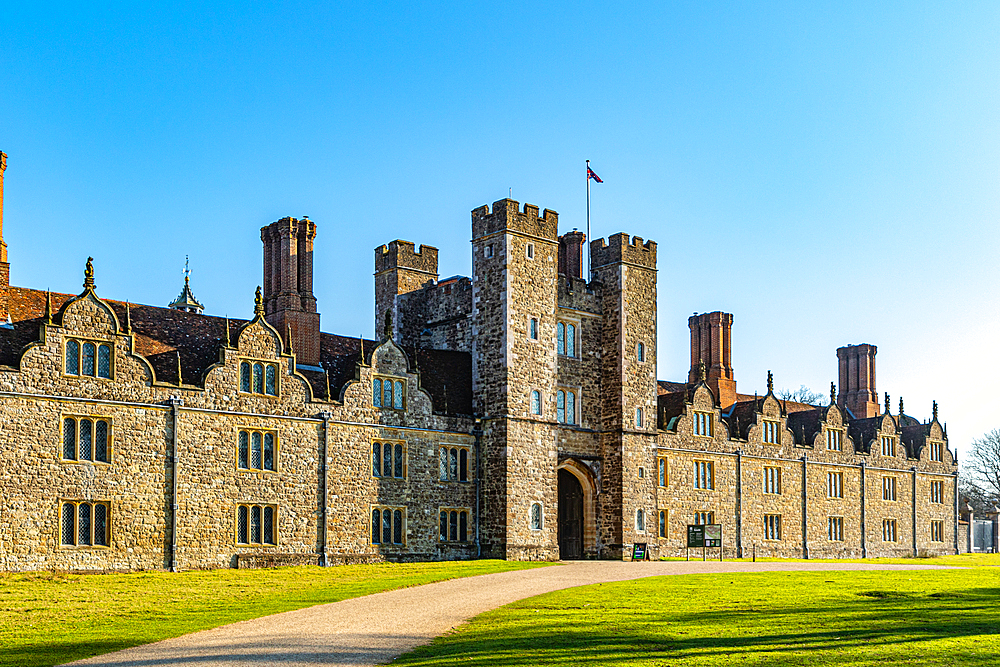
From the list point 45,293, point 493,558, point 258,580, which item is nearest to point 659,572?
point 493,558

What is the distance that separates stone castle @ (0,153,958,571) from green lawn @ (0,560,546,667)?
2.34m

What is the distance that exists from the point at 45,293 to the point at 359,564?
13.6 m

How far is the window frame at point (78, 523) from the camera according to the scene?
33.8 metres

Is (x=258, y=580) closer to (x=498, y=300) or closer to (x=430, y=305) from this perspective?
(x=498, y=300)

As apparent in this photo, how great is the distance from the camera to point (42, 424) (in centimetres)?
3372

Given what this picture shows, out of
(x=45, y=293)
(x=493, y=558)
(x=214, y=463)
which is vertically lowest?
(x=493, y=558)

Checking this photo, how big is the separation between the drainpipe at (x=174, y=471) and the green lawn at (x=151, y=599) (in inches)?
56.9

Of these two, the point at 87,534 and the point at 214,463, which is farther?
the point at 214,463

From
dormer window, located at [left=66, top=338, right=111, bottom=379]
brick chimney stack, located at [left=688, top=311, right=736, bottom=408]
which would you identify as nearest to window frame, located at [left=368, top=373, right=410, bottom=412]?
dormer window, located at [left=66, top=338, right=111, bottom=379]

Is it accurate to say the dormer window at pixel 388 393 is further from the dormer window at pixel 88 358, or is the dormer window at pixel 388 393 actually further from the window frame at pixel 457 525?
the dormer window at pixel 88 358

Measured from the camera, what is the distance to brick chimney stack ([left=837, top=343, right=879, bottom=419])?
70.1 meters

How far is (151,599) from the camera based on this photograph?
995 inches

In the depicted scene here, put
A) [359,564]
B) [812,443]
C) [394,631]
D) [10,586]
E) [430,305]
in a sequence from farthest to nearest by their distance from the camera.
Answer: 1. [812,443]
2. [430,305]
3. [359,564]
4. [10,586]
5. [394,631]

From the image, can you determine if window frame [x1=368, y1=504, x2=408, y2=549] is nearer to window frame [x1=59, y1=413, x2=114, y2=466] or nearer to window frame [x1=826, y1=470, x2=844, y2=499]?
window frame [x1=59, y1=413, x2=114, y2=466]
